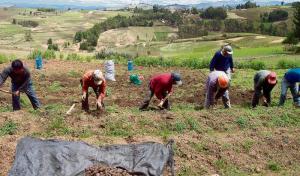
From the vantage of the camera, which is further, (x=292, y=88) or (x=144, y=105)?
(x=292, y=88)

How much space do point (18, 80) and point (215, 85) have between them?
4432mm

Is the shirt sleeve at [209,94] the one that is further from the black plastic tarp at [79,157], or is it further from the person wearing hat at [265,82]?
the black plastic tarp at [79,157]

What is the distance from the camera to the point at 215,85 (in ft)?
32.6

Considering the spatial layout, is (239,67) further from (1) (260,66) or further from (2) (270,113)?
(2) (270,113)

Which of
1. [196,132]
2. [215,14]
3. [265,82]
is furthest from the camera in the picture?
[215,14]

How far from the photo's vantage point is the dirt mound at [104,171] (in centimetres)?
688

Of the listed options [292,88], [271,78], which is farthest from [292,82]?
[271,78]

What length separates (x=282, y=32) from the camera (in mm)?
66250

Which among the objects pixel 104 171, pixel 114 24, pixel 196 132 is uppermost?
pixel 104 171

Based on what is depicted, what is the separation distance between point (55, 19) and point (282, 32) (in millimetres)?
79960

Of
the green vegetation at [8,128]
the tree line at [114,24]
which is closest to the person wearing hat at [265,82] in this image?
the green vegetation at [8,128]

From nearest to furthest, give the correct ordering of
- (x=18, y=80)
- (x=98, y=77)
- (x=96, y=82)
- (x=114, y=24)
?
(x=98, y=77) → (x=96, y=82) → (x=18, y=80) → (x=114, y=24)

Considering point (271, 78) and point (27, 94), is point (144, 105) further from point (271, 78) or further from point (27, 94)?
point (271, 78)

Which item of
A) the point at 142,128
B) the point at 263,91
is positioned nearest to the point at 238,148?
the point at 142,128
